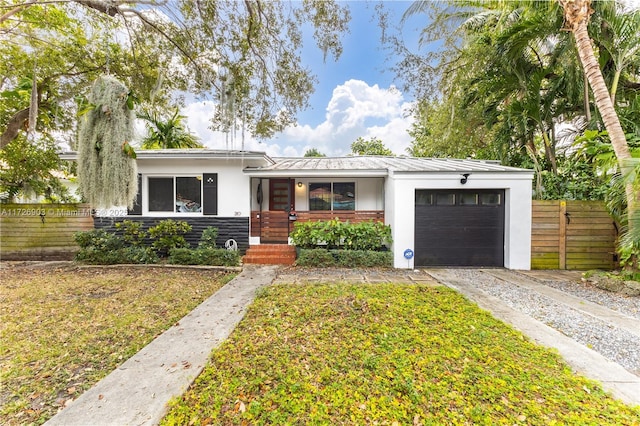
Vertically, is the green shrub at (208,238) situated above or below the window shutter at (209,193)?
below

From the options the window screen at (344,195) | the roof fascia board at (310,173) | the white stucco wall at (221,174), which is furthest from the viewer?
the window screen at (344,195)

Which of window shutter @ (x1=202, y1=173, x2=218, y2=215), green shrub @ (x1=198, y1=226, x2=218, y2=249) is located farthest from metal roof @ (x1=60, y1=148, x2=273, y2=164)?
green shrub @ (x1=198, y1=226, x2=218, y2=249)

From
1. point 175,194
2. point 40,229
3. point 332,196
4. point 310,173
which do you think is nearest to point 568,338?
point 310,173

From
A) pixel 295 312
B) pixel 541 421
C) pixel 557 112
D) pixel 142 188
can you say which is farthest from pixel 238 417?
pixel 557 112

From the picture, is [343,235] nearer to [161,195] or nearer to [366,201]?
[366,201]

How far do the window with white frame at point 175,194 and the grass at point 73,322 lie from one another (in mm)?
2141

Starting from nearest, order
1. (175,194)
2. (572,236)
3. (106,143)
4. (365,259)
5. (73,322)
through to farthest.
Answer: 1. (73,322)
2. (106,143)
3. (572,236)
4. (365,259)
5. (175,194)

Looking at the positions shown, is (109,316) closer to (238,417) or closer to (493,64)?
(238,417)

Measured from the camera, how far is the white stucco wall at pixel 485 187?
253 inches

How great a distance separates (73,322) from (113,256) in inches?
151

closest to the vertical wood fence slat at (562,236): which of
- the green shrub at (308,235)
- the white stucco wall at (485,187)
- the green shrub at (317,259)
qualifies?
the white stucco wall at (485,187)

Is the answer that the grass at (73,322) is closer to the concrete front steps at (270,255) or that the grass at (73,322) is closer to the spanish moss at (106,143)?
the concrete front steps at (270,255)

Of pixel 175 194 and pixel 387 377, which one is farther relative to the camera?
pixel 175 194

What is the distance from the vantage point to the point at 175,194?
773 centimetres
